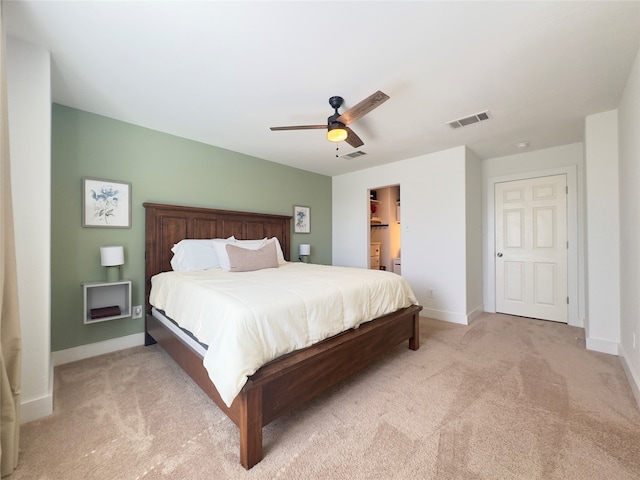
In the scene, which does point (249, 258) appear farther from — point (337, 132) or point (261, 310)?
point (337, 132)

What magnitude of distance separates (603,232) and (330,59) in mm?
3102

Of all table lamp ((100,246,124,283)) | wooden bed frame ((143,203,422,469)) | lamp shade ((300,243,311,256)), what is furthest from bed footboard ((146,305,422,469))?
lamp shade ((300,243,311,256))

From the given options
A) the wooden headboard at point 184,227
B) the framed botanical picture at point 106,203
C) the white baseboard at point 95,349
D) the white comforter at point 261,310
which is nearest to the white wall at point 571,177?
the white comforter at point 261,310

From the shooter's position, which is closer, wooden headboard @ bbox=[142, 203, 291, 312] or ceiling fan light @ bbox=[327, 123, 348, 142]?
ceiling fan light @ bbox=[327, 123, 348, 142]

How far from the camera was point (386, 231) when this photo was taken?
6145 mm

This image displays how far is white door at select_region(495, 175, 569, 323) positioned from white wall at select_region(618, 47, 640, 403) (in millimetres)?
1241

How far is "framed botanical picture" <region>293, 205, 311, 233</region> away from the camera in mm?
4580

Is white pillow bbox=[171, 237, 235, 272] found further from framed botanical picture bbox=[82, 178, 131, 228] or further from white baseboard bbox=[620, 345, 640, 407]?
white baseboard bbox=[620, 345, 640, 407]

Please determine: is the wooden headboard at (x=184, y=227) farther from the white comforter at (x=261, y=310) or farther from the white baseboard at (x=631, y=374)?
the white baseboard at (x=631, y=374)

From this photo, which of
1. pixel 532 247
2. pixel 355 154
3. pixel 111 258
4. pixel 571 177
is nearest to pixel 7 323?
pixel 111 258

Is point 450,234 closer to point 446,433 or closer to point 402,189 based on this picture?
point 402,189

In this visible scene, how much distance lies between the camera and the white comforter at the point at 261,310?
1.36 meters

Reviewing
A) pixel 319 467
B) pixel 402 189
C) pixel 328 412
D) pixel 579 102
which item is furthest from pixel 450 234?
pixel 319 467

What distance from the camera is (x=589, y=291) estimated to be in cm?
269
